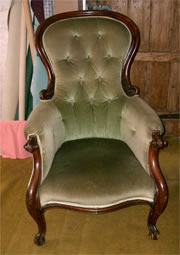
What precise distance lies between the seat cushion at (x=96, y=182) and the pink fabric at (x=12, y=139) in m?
0.87

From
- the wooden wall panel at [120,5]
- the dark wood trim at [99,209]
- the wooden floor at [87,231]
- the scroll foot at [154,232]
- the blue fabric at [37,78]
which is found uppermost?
the wooden wall panel at [120,5]

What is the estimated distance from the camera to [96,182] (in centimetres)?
106

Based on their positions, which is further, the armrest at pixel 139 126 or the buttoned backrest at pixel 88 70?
the buttoned backrest at pixel 88 70

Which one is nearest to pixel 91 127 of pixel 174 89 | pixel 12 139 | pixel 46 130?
pixel 46 130

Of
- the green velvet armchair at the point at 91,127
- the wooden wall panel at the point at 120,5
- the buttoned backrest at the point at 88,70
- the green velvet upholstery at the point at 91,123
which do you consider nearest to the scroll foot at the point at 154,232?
the green velvet armchair at the point at 91,127

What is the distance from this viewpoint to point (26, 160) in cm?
199

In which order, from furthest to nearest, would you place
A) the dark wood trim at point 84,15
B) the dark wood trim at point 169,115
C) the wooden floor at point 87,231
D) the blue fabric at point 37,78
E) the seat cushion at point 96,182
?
the dark wood trim at point 169,115 → the blue fabric at point 37,78 → the dark wood trim at point 84,15 → the wooden floor at point 87,231 → the seat cushion at point 96,182

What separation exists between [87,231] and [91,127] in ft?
2.01

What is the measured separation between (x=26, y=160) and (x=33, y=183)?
37.5 inches

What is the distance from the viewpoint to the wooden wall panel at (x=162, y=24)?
6.26 ft

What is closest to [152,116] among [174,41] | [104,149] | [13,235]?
[104,149]

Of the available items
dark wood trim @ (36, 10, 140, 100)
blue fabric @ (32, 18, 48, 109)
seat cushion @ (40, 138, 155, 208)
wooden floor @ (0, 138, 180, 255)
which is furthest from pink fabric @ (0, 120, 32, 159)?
seat cushion @ (40, 138, 155, 208)

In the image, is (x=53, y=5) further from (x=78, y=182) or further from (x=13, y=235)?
(x=13, y=235)

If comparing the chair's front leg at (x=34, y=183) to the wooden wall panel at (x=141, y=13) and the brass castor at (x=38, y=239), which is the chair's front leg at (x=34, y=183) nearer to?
the brass castor at (x=38, y=239)
